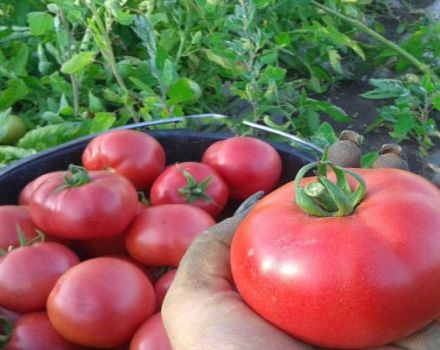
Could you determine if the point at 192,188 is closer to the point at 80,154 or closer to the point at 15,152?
the point at 80,154

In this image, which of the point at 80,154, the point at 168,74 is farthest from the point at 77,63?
the point at 80,154

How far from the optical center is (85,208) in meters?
1.15

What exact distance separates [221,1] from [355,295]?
4.99 feet

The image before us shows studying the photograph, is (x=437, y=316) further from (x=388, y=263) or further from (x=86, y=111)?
(x=86, y=111)

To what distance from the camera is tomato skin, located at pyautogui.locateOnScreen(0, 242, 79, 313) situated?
3.64 ft

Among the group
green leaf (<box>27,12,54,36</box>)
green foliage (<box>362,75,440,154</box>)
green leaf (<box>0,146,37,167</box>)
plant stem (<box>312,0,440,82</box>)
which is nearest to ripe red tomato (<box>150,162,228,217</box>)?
green leaf (<box>0,146,37,167</box>)

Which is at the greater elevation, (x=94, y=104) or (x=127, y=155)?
(x=127, y=155)

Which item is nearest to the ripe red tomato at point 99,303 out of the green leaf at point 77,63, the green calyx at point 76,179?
the green calyx at point 76,179

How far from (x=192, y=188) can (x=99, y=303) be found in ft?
1.11

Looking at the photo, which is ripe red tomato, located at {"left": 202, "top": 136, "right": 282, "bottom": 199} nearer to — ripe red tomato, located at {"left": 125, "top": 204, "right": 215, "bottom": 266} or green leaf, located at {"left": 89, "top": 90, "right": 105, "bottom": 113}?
ripe red tomato, located at {"left": 125, "top": 204, "right": 215, "bottom": 266}

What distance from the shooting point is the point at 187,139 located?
1526 mm

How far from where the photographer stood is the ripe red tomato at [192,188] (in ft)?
4.32

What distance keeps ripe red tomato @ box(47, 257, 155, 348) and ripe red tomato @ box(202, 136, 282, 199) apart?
0.37m

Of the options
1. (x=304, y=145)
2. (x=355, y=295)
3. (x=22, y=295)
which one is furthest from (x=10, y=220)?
(x=355, y=295)
